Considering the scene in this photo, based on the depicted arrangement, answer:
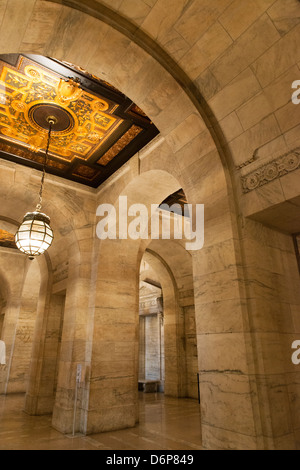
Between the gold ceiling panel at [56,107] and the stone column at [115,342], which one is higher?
the gold ceiling panel at [56,107]

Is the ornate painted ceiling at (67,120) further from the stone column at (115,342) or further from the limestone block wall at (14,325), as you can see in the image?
the limestone block wall at (14,325)

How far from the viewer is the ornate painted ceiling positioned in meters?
4.90

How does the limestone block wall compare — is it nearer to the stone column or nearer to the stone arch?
the stone arch

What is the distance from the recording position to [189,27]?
3.18 metres

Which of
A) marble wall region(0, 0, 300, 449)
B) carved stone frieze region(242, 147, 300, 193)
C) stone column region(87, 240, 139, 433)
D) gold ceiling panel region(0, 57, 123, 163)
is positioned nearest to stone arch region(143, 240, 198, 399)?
stone column region(87, 240, 139, 433)

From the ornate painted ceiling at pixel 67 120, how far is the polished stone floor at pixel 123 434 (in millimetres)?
5880

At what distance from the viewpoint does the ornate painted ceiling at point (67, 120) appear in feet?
16.1

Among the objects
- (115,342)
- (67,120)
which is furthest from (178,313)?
(67,120)

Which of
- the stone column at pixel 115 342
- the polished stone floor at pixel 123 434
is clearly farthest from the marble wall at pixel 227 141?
the stone column at pixel 115 342

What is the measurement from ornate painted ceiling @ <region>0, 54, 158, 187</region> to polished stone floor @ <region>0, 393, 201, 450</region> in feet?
19.3

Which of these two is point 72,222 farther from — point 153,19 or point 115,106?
point 153,19

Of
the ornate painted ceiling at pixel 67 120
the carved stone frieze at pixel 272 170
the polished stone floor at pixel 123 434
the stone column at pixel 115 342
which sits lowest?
the polished stone floor at pixel 123 434

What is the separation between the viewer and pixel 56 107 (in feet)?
18.1

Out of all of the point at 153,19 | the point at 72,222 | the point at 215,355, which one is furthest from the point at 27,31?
the point at 72,222
